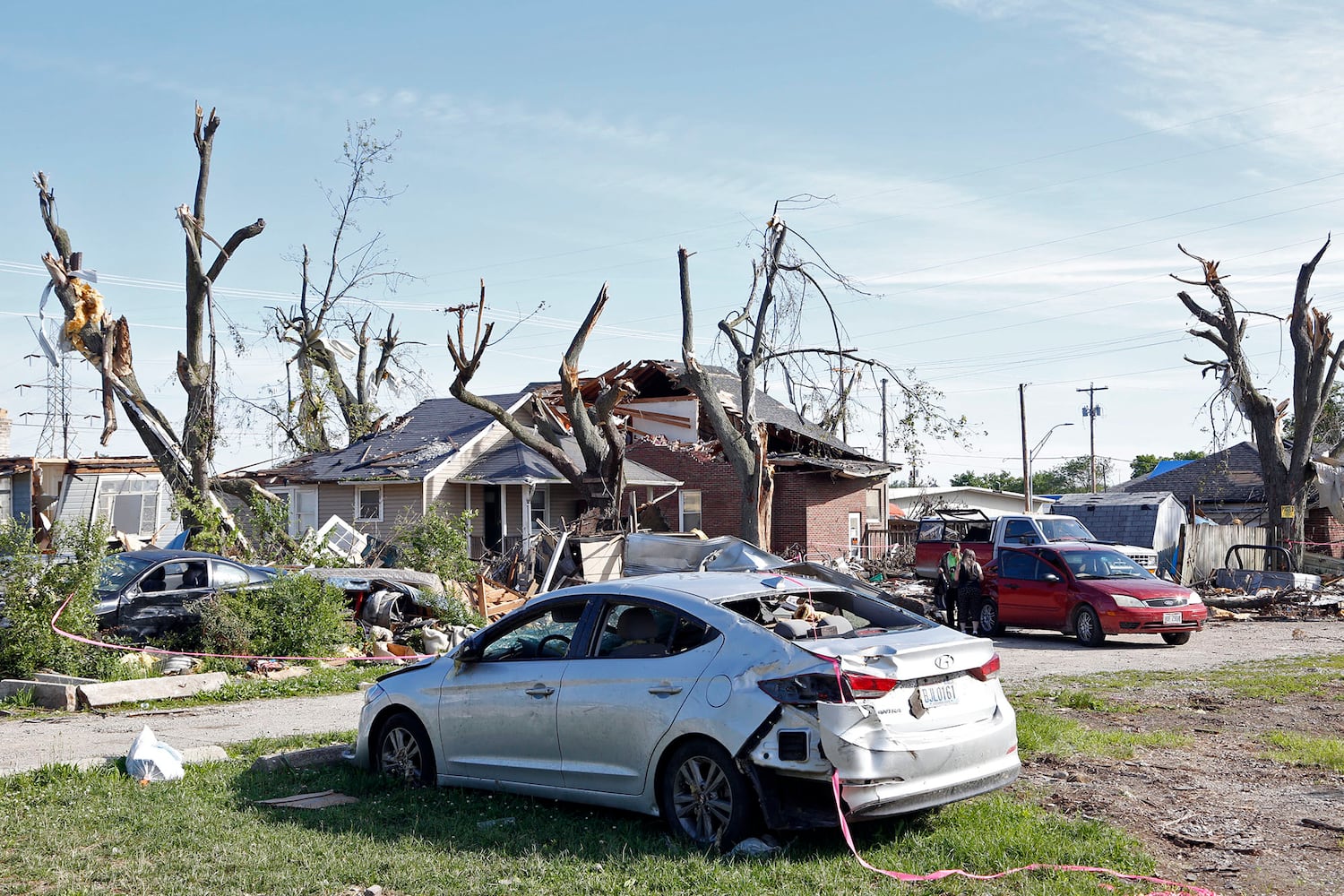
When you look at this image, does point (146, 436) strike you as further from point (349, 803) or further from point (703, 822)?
point (703, 822)

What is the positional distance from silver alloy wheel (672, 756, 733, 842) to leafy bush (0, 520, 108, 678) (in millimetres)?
9701

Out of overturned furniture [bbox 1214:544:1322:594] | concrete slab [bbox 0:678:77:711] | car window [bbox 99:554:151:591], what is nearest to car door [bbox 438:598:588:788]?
concrete slab [bbox 0:678:77:711]

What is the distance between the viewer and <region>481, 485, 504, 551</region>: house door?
1319 inches

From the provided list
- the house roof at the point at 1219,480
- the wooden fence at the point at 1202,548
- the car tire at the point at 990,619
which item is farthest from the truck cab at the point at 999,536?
the house roof at the point at 1219,480

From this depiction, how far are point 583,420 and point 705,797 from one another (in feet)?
61.7

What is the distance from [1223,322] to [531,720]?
27730 mm

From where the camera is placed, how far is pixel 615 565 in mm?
24297

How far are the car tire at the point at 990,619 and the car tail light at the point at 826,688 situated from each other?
14.8m

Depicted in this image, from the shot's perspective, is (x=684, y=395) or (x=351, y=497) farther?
(x=684, y=395)

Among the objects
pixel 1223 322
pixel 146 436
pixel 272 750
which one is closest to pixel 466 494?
pixel 146 436

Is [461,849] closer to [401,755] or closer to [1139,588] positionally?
[401,755]

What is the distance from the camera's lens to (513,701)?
24.3ft

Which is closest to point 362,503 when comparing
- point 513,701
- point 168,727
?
point 168,727

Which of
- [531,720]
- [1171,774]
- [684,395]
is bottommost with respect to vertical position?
[1171,774]
